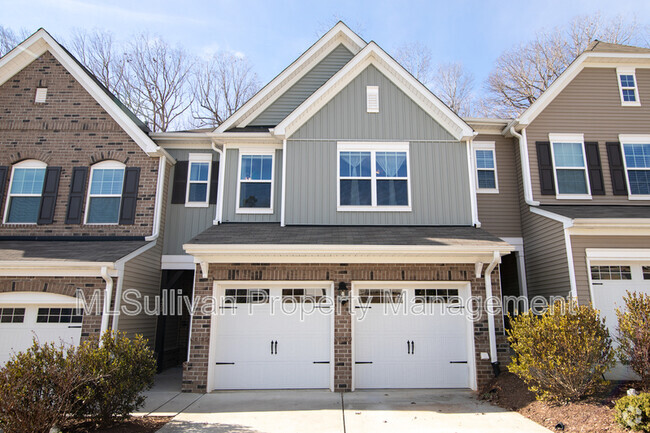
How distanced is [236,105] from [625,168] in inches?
738

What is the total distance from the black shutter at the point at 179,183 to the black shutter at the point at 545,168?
9820 mm

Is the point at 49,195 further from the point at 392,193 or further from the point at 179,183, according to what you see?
the point at 392,193

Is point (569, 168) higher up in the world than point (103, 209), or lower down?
higher up

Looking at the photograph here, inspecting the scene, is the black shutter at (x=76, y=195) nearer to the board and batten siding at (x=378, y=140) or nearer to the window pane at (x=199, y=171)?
the window pane at (x=199, y=171)

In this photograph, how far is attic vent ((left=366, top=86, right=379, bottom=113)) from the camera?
434 inches

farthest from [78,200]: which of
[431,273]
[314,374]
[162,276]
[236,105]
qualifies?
[236,105]

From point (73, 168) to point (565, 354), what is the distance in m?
12.1

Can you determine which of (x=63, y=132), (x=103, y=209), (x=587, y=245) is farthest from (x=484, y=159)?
(x=63, y=132)

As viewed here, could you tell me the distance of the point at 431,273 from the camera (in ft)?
30.5

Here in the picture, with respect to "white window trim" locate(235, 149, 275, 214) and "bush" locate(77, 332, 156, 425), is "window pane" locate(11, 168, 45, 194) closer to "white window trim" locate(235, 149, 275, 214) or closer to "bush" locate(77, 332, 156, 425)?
"white window trim" locate(235, 149, 275, 214)

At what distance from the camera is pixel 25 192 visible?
11234 mm

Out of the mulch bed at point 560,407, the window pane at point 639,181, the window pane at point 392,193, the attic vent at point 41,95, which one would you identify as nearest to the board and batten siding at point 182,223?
the attic vent at point 41,95

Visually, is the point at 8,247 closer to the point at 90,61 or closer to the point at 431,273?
the point at 431,273

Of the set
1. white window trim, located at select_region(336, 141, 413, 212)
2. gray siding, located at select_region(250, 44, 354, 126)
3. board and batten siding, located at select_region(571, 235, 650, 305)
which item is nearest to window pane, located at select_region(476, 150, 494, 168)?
white window trim, located at select_region(336, 141, 413, 212)
